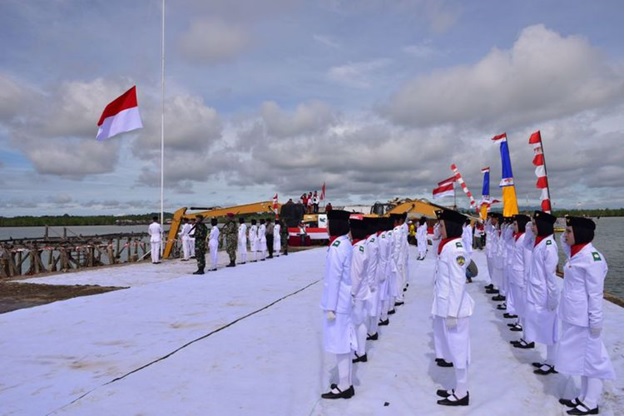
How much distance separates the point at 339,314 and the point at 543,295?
261cm

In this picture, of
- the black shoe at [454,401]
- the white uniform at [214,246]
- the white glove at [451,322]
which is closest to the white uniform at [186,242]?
the white uniform at [214,246]

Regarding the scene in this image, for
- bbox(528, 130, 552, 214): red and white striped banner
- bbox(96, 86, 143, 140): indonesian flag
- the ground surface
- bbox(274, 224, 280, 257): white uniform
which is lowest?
the ground surface

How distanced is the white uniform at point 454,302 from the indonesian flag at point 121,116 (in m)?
17.0

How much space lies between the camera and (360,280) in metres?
5.30

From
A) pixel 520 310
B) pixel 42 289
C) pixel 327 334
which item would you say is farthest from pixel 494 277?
pixel 42 289

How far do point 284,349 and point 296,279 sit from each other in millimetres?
7487

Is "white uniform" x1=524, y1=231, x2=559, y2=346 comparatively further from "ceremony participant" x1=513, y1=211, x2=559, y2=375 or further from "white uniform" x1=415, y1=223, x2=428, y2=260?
"white uniform" x1=415, y1=223, x2=428, y2=260

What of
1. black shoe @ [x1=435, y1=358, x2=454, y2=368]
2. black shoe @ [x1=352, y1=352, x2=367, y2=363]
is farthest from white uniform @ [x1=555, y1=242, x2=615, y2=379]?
black shoe @ [x1=352, y1=352, x2=367, y2=363]

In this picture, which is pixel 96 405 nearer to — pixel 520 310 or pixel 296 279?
pixel 520 310

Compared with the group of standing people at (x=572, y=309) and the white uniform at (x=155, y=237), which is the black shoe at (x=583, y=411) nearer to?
the group of standing people at (x=572, y=309)

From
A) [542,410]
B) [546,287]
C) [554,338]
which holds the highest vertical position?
[546,287]

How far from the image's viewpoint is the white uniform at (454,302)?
15.3ft

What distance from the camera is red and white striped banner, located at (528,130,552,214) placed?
855 cm

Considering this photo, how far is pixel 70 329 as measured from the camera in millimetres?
7617
